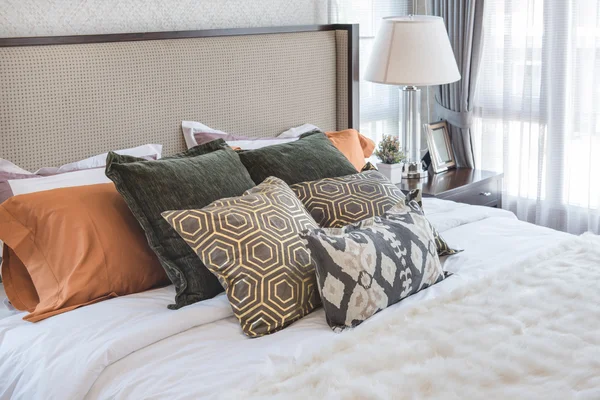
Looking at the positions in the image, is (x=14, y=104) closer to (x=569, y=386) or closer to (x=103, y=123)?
(x=103, y=123)

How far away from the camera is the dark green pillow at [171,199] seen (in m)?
1.96

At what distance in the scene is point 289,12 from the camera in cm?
322

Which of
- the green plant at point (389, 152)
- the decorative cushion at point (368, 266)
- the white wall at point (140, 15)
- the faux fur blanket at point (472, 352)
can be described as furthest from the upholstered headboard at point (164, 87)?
the faux fur blanket at point (472, 352)

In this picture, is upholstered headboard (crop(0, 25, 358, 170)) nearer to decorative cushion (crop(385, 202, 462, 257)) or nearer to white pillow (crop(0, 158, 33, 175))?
white pillow (crop(0, 158, 33, 175))

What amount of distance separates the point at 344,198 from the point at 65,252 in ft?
2.91

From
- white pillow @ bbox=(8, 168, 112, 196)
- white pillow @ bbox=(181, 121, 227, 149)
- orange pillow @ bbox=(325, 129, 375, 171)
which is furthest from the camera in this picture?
orange pillow @ bbox=(325, 129, 375, 171)

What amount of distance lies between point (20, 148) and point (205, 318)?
0.96 metres

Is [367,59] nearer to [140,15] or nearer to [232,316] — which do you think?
[140,15]

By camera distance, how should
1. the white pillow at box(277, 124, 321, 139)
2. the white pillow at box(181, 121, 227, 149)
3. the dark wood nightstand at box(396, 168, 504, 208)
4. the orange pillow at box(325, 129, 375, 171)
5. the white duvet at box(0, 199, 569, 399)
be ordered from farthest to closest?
the dark wood nightstand at box(396, 168, 504, 208)
the white pillow at box(277, 124, 321, 139)
the orange pillow at box(325, 129, 375, 171)
the white pillow at box(181, 121, 227, 149)
the white duvet at box(0, 199, 569, 399)

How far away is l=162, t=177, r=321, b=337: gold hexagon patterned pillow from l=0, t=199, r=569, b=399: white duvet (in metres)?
0.05

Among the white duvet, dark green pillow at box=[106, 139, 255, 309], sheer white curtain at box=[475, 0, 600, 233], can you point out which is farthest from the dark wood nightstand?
dark green pillow at box=[106, 139, 255, 309]

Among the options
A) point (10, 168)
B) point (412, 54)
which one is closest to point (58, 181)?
point (10, 168)

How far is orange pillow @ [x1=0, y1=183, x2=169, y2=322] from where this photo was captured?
77.2 inches

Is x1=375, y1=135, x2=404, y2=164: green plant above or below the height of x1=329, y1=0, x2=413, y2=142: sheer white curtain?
below
